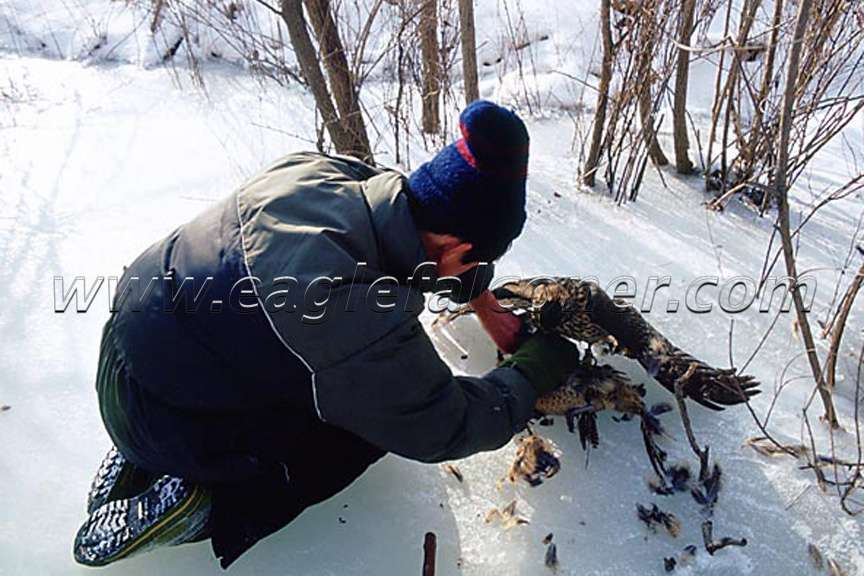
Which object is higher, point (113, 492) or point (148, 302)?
point (148, 302)

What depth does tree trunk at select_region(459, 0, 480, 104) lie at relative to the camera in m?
2.67

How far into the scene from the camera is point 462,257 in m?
1.32

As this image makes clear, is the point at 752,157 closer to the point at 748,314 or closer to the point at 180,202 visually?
the point at 748,314

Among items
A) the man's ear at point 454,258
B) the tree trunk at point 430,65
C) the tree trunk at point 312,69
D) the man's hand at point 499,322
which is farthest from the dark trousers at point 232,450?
the tree trunk at point 430,65

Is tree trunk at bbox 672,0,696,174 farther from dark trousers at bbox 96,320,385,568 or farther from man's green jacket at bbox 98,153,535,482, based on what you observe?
dark trousers at bbox 96,320,385,568

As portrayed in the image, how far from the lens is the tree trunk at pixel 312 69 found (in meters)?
2.38

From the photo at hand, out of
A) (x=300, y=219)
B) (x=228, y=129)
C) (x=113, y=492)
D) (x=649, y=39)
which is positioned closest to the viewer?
(x=300, y=219)

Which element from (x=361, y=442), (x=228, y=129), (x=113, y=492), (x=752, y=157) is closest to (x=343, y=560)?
(x=361, y=442)

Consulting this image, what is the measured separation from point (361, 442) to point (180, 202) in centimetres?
160

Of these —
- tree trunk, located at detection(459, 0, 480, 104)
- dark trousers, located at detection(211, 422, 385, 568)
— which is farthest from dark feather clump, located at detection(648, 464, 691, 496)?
tree trunk, located at detection(459, 0, 480, 104)

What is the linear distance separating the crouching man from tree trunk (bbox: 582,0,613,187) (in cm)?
128

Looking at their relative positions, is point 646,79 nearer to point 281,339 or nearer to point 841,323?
point 841,323

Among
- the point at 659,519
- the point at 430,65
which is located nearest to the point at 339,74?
the point at 430,65

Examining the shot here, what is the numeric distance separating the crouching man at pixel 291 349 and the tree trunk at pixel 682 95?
1334 mm
